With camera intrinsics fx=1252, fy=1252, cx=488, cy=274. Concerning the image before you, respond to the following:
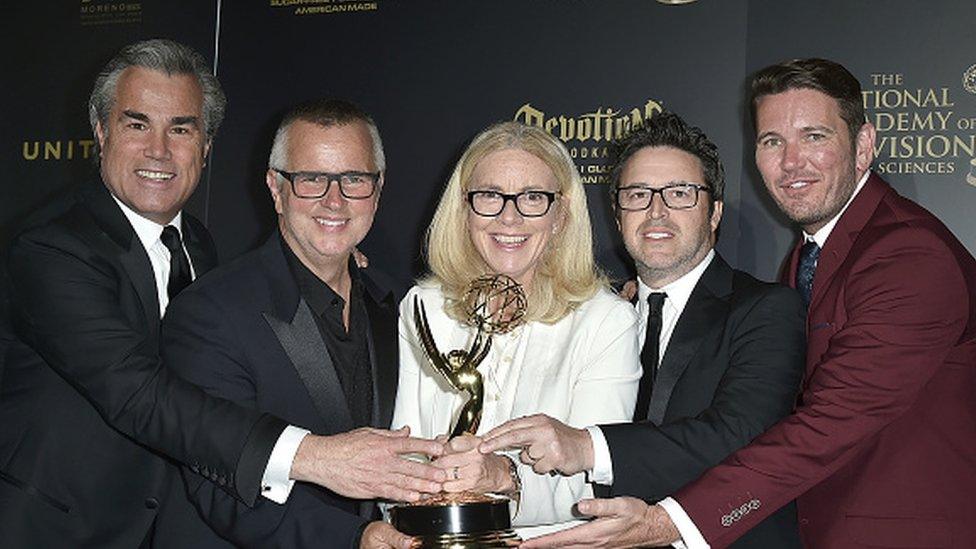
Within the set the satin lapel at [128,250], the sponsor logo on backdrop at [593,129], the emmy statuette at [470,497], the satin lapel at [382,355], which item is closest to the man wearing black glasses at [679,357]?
the emmy statuette at [470,497]

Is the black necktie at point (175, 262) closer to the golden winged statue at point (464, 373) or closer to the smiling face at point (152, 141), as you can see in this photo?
the smiling face at point (152, 141)

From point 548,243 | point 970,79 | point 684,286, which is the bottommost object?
point 684,286

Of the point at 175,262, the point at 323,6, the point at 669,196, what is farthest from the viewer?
the point at 323,6

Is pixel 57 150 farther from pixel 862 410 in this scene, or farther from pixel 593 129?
pixel 862 410

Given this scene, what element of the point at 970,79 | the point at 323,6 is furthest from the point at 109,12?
the point at 970,79

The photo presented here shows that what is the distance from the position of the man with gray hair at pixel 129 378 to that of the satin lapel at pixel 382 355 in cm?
43

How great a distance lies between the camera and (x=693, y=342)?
10.5ft

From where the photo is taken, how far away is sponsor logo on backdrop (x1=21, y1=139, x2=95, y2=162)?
595cm

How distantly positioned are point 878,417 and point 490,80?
2.66 meters

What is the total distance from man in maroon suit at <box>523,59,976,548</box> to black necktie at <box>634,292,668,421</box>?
320 millimetres

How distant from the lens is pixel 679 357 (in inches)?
126

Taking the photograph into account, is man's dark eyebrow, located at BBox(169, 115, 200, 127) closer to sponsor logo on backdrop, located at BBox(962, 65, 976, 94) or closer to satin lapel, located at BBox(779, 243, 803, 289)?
satin lapel, located at BBox(779, 243, 803, 289)

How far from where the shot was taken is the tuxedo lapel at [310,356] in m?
Result: 3.10

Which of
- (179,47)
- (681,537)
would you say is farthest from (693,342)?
(179,47)
